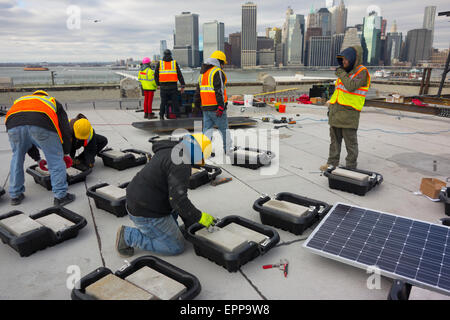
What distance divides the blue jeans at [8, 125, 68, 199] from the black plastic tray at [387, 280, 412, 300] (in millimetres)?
3909

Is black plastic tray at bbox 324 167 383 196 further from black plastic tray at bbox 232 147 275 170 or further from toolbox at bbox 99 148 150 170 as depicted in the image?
toolbox at bbox 99 148 150 170

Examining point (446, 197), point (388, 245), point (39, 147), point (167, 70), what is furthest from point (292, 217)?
point (167, 70)

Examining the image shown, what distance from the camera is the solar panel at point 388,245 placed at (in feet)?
8.09

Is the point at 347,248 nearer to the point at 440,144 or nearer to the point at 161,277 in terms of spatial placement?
the point at 161,277

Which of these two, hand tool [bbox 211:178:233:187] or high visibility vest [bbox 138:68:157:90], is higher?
high visibility vest [bbox 138:68:157:90]

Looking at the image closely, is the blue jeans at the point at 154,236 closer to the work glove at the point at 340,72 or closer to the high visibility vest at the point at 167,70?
the work glove at the point at 340,72

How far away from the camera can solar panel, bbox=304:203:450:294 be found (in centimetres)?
246

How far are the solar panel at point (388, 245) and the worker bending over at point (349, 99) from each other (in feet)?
6.26

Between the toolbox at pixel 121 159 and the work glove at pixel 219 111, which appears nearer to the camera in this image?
the toolbox at pixel 121 159

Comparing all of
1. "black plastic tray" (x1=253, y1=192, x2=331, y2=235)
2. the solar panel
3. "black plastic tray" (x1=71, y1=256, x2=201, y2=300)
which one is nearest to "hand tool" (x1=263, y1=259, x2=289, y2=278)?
the solar panel

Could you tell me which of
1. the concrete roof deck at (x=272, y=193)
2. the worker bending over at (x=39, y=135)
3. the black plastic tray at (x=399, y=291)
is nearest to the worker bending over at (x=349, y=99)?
the concrete roof deck at (x=272, y=193)

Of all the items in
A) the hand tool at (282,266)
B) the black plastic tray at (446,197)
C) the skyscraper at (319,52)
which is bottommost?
the hand tool at (282,266)

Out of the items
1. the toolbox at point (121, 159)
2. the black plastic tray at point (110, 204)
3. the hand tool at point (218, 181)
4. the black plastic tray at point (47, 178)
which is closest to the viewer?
the black plastic tray at point (110, 204)

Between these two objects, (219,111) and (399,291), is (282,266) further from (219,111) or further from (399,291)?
(219,111)
